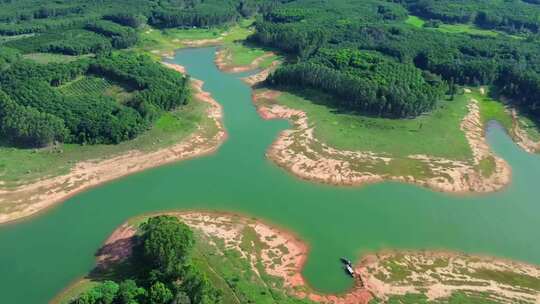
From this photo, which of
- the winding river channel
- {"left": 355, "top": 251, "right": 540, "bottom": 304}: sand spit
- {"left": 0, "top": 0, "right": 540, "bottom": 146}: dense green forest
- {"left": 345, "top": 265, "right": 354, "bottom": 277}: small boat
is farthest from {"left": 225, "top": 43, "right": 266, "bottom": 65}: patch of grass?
{"left": 355, "top": 251, "right": 540, "bottom": 304}: sand spit

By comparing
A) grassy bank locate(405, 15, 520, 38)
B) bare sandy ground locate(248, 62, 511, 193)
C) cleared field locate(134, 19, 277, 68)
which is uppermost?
A: grassy bank locate(405, 15, 520, 38)

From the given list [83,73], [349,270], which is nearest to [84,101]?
[83,73]

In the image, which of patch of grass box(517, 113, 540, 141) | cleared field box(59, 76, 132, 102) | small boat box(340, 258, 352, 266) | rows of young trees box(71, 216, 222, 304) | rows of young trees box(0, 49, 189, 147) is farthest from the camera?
cleared field box(59, 76, 132, 102)

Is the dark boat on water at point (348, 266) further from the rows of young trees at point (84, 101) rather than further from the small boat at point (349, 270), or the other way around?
the rows of young trees at point (84, 101)

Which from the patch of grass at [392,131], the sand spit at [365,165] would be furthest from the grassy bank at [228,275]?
the patch of grass at [392,131]

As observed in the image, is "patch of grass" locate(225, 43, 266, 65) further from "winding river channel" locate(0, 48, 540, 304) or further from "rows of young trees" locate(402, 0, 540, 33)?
"rows of young trees" locate(402, 0, 540, 33)

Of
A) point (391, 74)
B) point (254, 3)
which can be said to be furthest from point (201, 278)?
point (254, 3)

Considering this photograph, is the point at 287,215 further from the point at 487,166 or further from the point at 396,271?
the point at 487,166
